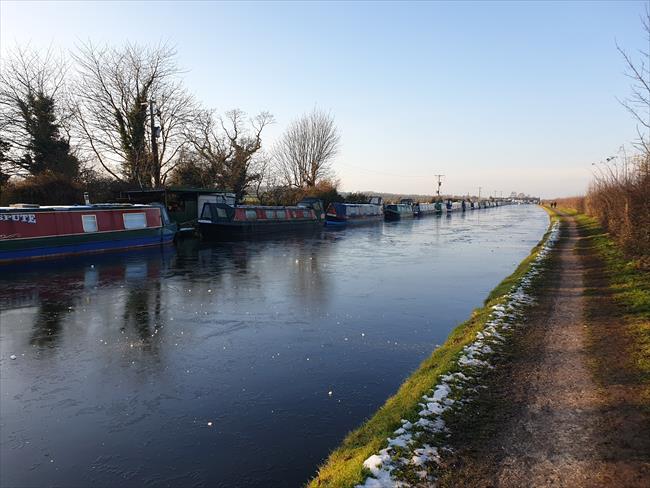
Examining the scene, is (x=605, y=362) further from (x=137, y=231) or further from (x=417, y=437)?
(x=137, y=231)

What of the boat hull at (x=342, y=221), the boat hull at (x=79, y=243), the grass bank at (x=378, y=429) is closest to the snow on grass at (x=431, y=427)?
the grass bank at (x=378, y=429)

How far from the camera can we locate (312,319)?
30.6 ft

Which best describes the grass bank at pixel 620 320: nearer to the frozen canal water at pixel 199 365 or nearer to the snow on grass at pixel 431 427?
the snow on grass at pixel 431 427

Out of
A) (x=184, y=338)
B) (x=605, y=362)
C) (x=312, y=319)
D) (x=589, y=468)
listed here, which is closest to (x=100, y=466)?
(x=184, y=338)

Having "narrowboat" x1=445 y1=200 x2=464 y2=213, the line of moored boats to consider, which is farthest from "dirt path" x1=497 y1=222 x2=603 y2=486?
"narrowboat" x1=445 y1=200 x2=464 y2=213

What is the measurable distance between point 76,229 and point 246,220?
1181 centimetres

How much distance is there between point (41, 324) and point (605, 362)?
410 inches

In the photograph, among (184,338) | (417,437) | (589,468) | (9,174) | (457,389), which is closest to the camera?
(589,468)

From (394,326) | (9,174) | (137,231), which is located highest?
(9,174)

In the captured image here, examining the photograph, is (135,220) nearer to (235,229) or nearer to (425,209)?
(235,229)

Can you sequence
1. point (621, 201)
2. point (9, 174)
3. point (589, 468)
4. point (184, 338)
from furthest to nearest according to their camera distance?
point (9, 174) < point (621, 201) < point (184, 338) < point (589, 468)

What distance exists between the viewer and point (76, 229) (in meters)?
18.2

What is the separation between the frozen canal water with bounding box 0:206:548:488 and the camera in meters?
4.28

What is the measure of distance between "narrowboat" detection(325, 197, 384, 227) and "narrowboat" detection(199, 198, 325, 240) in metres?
5.84
